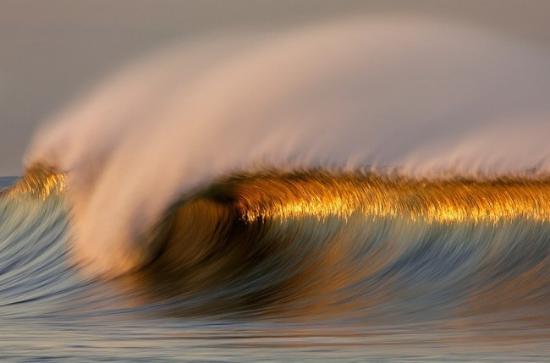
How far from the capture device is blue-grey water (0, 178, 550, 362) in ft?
35.0

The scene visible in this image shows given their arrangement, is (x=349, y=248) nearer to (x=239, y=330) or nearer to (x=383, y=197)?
Answer: (x=383, y=197)

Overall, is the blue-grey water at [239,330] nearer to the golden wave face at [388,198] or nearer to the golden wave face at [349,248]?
the golden wave face at [349,248]

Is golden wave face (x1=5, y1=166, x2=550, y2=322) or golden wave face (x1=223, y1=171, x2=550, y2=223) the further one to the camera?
golden wave face (x1=223, y1=171, x2=550, y2=223)

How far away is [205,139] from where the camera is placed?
62.0ft

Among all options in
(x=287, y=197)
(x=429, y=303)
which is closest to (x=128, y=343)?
(x=429, y=303)

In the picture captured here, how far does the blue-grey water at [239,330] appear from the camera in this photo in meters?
10.7

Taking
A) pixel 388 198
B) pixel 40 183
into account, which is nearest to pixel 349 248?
pixel 388 198

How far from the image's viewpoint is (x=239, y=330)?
40.6 ft

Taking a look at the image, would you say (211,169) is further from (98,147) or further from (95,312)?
(95,312)

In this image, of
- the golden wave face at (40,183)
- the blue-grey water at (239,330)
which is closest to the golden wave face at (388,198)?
the blue-grey water at (239,330)

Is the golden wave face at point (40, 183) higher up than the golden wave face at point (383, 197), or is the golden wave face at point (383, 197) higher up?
the golden wave face at point (40, 183)

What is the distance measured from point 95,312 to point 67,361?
373 cm

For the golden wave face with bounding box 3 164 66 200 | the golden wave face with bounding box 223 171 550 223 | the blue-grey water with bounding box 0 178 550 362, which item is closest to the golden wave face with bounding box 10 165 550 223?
the golden wave face with bounding box 223 171 550 223

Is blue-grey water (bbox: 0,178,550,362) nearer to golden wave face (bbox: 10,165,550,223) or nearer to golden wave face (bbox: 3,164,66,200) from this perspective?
golden wave face (bbox: 10,165,550,223)
